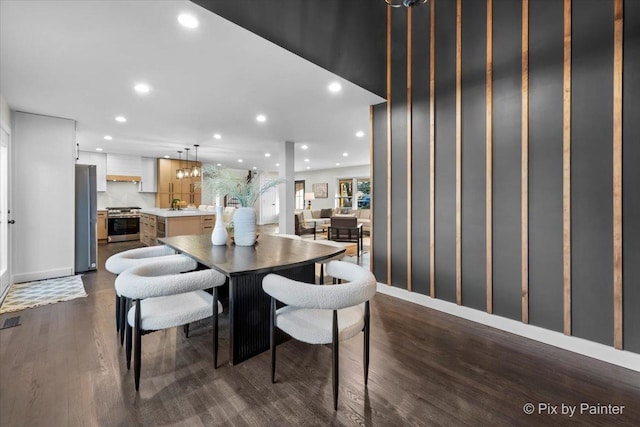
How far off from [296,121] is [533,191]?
3.35 m

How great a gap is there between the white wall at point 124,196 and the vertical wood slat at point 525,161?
9205mm

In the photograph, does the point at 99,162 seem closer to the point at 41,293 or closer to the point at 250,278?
the point at 41,293

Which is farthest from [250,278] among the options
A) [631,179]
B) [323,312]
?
[631,179]

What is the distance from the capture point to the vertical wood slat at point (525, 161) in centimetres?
243

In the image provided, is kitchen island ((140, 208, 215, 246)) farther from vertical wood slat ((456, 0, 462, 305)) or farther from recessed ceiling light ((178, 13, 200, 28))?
vertical wood slat ((456, 0, 462, 305))

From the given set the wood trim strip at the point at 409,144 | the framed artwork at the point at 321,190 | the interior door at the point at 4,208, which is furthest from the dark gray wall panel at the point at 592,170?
the framed artwork at the point at 321,190

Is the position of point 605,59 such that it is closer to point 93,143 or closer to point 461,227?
point 461,227

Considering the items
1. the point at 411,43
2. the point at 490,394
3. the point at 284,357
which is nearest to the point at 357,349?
the point at 284,357

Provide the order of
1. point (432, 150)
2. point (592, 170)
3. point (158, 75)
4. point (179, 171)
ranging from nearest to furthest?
point (592, 170) → point (158, 75) → point (432, 150) → point (179, 171)

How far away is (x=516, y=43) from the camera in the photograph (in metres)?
2.51

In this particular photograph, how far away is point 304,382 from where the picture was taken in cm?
185

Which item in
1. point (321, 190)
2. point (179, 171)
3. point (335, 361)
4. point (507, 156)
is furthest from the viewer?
point (321, 190)

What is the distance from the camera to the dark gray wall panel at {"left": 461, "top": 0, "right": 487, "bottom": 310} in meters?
2.73

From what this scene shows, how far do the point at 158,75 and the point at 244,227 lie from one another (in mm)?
1854
